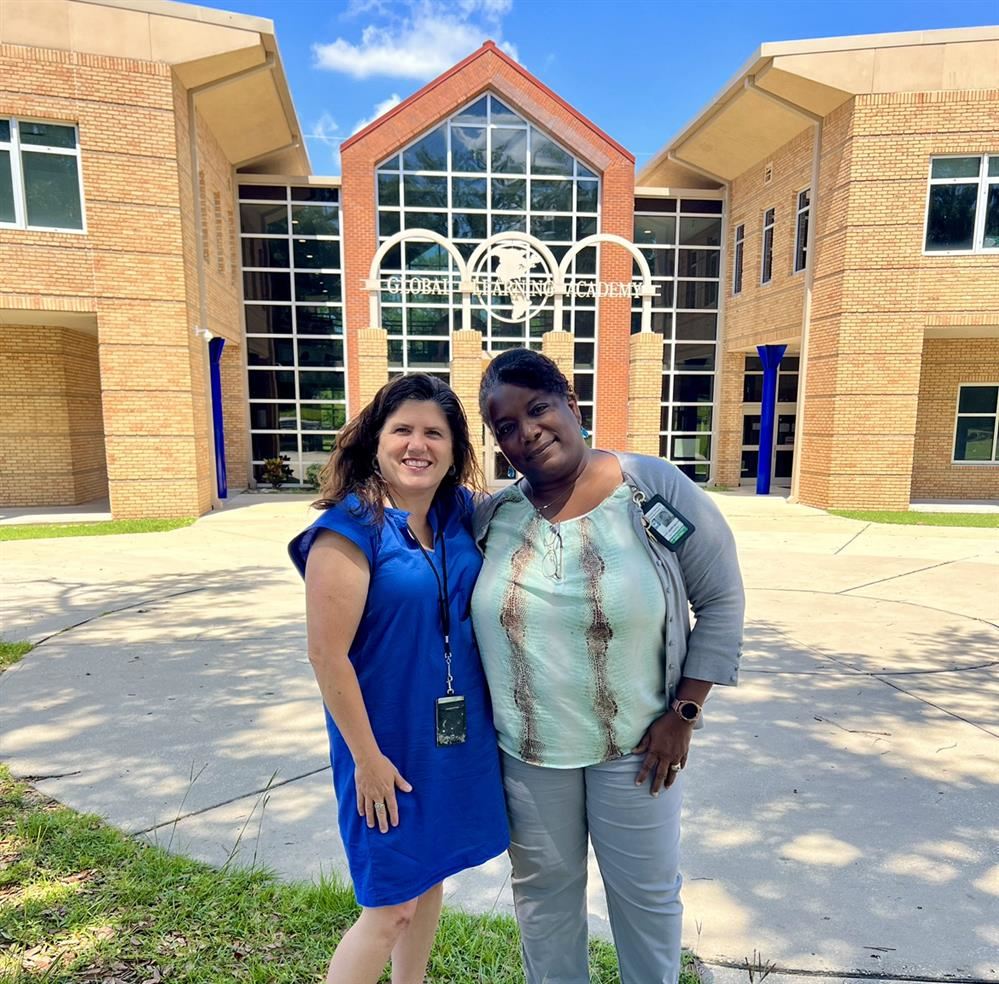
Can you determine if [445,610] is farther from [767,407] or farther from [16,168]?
[767,407]

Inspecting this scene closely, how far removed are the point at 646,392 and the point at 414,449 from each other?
13.1 m

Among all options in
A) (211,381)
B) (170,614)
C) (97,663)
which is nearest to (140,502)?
(211,381)

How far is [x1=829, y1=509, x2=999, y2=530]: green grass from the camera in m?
12.3

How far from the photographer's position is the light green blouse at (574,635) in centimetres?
172

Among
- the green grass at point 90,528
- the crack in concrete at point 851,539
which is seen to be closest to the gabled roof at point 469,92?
the green grass at point 90,528

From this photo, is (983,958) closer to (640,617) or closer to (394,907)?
(640,617)

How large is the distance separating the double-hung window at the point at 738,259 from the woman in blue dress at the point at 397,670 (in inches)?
724

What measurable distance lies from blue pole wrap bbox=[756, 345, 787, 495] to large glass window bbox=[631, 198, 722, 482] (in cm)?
266

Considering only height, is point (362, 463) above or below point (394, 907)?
above

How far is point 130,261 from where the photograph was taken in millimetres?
11727

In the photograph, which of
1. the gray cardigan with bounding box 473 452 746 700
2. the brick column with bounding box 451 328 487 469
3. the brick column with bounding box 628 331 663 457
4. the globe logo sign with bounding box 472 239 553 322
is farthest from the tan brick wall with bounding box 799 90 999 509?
the gray cardigan with bounding box 473 452 746 700

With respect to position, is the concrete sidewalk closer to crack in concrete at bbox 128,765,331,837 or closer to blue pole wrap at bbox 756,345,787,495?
crack in concrete at bbox 128,765,331,837

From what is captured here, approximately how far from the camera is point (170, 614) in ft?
20.8

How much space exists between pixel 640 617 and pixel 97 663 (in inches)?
189
